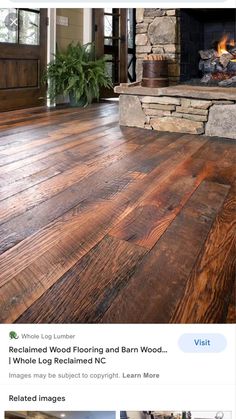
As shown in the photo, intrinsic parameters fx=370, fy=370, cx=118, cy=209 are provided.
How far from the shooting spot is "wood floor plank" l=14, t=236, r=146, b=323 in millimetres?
650

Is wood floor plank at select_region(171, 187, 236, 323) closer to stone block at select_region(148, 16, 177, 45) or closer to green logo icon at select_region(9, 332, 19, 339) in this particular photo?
Answer: green logo icon at select_region(9, 332, 19, 339)

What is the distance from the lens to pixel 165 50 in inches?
110

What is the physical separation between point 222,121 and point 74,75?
194 cm

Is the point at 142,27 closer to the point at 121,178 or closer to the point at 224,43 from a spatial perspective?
the point at 224,43

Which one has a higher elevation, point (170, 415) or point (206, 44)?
point (206, 44)

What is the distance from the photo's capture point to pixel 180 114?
2.50 m

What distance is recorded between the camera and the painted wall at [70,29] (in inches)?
158

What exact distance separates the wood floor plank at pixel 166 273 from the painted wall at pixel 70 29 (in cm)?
353

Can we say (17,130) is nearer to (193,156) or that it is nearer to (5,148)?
(5,148)

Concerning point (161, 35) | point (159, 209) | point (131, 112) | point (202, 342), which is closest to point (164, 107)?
point (131, 112)

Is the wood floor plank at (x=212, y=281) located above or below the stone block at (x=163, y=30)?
below

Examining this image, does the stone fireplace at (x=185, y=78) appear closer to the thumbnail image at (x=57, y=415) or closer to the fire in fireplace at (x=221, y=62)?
the fire in fireplace at (x=221, y=62)

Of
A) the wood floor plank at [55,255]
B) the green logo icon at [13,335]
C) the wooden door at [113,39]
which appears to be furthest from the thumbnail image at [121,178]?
the wooden door at [113,39]

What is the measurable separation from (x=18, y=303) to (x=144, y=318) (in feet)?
0.76
